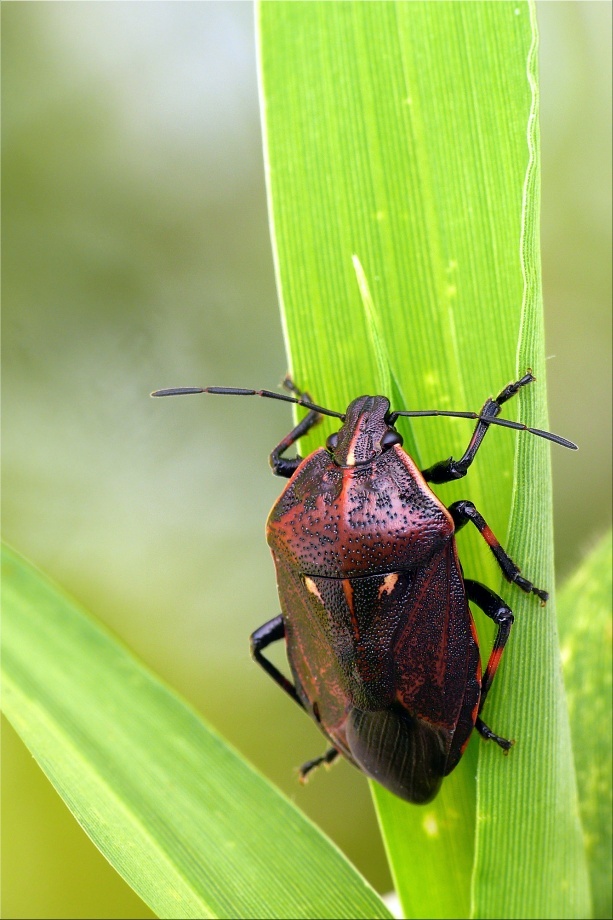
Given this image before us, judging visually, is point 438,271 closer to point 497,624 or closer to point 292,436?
point 292,436

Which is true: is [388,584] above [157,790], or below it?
above

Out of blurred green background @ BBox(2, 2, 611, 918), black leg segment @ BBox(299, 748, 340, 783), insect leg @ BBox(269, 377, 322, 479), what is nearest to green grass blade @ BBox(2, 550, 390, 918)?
black leg segment @ BBox(299, 748, 340, 783)

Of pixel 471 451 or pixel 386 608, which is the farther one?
pixel 386 608

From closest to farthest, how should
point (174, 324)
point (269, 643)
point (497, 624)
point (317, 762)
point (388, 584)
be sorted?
point (497, 624)
point (388, 584)
point (269, 643)
point (317, 762)
point (174, 324)

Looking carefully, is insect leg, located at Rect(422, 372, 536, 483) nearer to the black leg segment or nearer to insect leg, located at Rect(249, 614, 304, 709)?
insect leg, located at Rect(249, 614, 304, 709)

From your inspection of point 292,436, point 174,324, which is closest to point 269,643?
point 292,436

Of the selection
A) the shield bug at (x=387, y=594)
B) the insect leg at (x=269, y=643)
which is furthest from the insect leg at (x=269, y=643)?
the shield bug at (x=387, y=594)

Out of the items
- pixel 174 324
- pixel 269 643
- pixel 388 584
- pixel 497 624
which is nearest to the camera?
pixel 497 624
